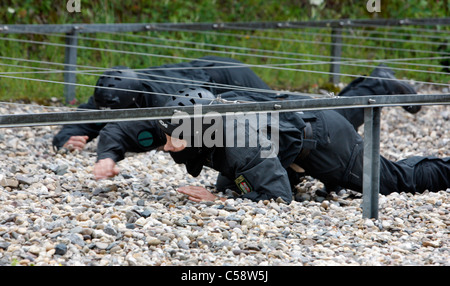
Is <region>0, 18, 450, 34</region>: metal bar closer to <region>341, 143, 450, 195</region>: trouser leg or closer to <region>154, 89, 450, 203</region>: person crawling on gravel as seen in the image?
<region>154, 89, 450, 203</region>: person crawling on gravel

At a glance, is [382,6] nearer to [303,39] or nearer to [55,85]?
[303,39]

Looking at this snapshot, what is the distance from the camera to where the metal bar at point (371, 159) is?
14.8 ft

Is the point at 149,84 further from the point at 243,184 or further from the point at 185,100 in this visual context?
the point at 243,184

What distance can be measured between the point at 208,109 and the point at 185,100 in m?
0.86

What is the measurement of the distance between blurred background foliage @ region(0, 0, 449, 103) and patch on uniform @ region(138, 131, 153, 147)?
104 inches

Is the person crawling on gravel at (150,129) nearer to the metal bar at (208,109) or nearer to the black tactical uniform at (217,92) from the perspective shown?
the black tactical uniform at (217,92)

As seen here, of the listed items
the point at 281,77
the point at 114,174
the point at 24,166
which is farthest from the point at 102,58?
the point at 114,174

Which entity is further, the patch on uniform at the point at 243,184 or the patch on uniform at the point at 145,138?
the patch on uniform at the point at 145,138

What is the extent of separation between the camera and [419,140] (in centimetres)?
791

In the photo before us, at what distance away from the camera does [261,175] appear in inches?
195

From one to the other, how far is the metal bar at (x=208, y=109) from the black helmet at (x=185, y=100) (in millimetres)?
670

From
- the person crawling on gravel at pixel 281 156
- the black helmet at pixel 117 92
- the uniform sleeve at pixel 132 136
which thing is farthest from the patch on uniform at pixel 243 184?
the black helmet at pixel 117 92

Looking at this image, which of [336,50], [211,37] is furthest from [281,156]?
[211,37]

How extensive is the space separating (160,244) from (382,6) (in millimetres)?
8677
